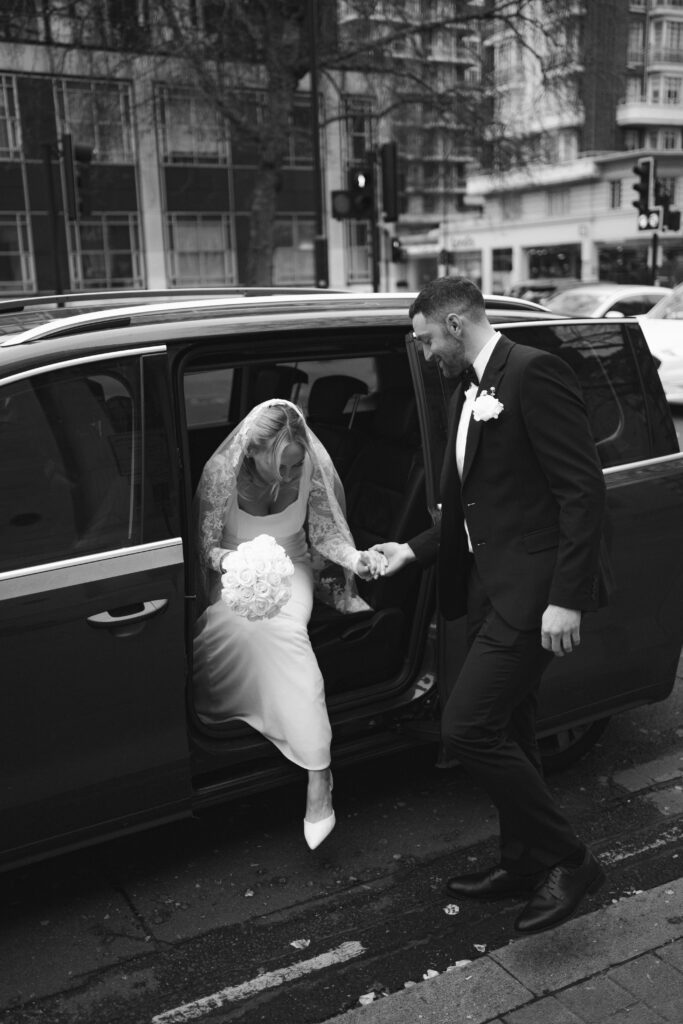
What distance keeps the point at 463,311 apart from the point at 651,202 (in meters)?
21.1

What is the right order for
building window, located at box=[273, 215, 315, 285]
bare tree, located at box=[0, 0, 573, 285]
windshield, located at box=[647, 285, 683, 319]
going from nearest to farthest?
windshield, located at box=[647, 285, 683, 319]
bare tree, located at box=[0, 0, 573, 285]
building window, located at box=[273, 215, 315, 285]

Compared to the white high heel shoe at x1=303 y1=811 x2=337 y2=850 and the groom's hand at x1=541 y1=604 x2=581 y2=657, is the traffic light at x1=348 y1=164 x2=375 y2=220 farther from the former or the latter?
the groom's hand at x1=541 y1=604 x2=581 y2=657

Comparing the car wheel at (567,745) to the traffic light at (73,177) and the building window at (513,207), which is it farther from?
the building window at (513,207)

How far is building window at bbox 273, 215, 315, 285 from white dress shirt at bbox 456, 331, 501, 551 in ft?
108

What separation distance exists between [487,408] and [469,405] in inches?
7.4

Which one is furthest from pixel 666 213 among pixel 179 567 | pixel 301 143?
pixel 179 567

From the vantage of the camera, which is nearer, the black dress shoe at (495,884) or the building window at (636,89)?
the black dress shoe at (495,884)

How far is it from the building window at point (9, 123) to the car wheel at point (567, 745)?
29.7 meters

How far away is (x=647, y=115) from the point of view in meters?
62.7

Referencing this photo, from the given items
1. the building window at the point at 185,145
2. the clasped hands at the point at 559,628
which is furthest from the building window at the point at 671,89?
the clasped hands at the point at 559,628

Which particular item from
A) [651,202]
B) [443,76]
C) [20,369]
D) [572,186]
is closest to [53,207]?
[443,76]

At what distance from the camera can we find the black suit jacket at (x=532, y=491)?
9.21 ft

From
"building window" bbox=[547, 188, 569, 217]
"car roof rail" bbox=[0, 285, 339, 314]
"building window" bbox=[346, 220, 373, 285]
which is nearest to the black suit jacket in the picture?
"car roof rail" bbox=[0, 285, 339, 314]

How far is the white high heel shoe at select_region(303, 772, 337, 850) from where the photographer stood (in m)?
3.45
